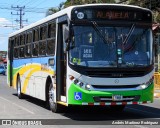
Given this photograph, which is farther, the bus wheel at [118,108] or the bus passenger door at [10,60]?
the bus passenger door at [10,60]

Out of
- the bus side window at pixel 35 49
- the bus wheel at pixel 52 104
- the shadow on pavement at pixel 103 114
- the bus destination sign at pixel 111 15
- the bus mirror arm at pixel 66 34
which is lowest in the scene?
the shadow on pavement at pixel 103 114

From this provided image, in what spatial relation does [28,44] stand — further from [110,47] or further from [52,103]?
[110,47]

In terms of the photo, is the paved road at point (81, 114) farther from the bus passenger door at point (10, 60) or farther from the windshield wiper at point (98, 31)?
the bus passenger door at point (10, 60)

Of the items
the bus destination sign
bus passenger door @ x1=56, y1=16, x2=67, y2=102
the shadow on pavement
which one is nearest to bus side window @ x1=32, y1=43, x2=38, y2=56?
the shadow on pavement

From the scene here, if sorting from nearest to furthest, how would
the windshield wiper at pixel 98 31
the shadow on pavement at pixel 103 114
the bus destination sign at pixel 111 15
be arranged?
the windshield wiper at pixel 98 31, the bus destination sign at pixel 111 15, the shadow on pavement at pixel 103 114

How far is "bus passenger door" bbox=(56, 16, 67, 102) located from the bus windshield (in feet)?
3.43

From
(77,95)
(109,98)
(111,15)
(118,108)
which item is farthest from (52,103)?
(111,15)

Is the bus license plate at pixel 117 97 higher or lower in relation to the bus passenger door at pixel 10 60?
lower

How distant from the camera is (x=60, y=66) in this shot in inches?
530

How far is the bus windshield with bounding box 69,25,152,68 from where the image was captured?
1222 cm

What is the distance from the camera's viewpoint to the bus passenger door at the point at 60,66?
43.5ft

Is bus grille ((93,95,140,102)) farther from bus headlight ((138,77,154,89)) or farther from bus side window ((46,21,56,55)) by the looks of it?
bus side window ((46,21,56,55))

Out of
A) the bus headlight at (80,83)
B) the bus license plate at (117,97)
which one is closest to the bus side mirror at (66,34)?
the bus headlight at (80,83)

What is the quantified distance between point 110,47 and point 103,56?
347 mm
